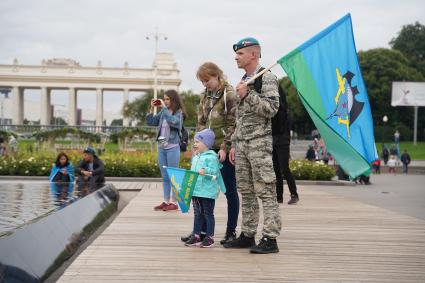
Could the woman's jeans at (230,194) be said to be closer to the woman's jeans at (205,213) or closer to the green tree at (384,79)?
the woman's jeans at (205,213)

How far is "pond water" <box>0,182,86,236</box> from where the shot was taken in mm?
4812

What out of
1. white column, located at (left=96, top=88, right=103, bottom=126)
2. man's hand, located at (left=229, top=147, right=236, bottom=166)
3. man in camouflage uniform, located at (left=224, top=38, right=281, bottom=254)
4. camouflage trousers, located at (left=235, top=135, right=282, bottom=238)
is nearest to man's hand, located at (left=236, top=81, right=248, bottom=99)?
man in camouflage uniform, located at (left=224, top=38, right=281, bottom=254)

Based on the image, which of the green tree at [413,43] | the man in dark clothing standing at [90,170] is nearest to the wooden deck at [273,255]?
the man in dark clothing standing at [90,170]

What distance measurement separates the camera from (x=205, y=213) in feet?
17.3

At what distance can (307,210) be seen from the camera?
8.55 meters

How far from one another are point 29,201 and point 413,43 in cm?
7332

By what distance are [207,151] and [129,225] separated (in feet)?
5.26

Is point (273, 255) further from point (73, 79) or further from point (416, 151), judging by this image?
point (73, 79)

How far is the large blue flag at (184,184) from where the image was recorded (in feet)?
16.9

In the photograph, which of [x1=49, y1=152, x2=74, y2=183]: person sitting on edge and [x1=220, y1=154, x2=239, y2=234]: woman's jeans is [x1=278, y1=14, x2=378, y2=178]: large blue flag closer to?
[x1=220, y1=154, x2=239, y2=234]: woman's jeans

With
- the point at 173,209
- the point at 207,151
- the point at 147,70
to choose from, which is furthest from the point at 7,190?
the point at 147,70

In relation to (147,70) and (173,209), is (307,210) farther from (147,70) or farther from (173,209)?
(147,70)

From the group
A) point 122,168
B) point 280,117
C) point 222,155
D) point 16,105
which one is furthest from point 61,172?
point 16,105

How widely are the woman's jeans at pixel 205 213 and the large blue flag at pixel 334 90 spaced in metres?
1.09
